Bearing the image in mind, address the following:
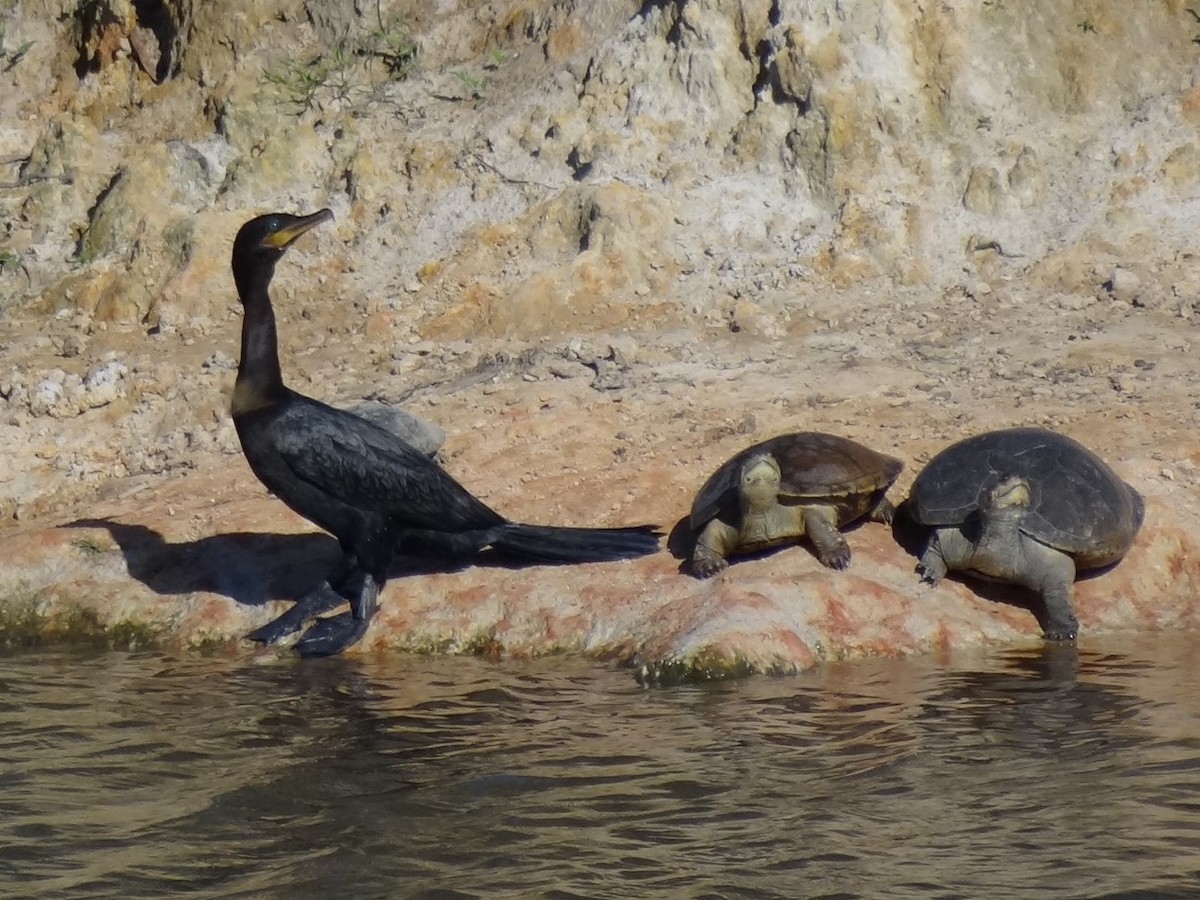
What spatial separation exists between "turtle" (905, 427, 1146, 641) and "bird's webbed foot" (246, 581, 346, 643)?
2.47 meters

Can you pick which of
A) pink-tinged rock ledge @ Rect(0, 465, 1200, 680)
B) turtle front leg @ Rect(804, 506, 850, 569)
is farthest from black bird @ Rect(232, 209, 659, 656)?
turtle front leg @ Rect(804, 506, 850, 569)

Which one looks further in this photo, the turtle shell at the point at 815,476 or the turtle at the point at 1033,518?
the turtle shell at the point at 815,476

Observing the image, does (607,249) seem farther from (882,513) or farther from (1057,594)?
(1057,594)

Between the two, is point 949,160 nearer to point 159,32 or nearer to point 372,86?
point 372,86

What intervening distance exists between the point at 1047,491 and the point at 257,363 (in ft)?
10.6

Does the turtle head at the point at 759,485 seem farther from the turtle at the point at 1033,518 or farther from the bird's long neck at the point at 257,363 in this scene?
the bird's long neck at the point at 257,363

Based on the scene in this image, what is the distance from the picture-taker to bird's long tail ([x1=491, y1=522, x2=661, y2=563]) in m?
7.23

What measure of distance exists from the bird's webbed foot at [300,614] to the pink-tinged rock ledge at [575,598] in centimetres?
11

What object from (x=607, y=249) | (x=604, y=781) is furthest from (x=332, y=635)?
(x=607, y=249)

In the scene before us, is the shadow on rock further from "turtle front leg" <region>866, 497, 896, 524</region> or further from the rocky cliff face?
"turtle front leg" <region>866, 497, 896, 524</region>

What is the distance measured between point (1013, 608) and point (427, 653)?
2384 millimetres

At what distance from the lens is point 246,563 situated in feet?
25.3

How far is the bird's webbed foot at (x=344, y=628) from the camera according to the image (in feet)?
22.9

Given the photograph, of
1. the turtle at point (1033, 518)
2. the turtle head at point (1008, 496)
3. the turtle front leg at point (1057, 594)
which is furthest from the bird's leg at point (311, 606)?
the turtle front leg at point (1057, 594)
